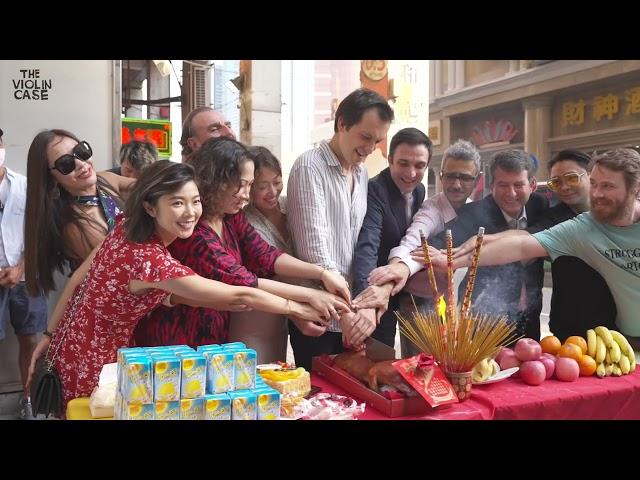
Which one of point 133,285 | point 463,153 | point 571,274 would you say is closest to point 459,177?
point 463,153

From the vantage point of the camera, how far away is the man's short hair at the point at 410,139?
7.04 ft

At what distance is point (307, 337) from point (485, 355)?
685mm

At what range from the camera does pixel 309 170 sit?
207 centimetres

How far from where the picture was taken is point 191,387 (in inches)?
54.0

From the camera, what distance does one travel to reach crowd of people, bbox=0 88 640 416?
1677 mm

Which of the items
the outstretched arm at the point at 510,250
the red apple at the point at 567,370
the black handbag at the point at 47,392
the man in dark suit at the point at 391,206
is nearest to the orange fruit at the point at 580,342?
the red apple at the point at 567,370

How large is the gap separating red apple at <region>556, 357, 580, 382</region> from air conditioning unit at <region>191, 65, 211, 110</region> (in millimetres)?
1594

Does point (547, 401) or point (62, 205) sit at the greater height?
point (62, 205)

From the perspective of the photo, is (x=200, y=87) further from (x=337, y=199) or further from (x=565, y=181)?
(x=565, y=181)

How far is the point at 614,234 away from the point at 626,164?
272 millimetres

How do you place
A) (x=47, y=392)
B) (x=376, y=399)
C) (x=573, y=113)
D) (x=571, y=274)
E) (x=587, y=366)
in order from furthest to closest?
(x=573, y=113) → (x=571, y=274) → (x=587, y=366) → (x=47, y=392) → (x=376, y=399)

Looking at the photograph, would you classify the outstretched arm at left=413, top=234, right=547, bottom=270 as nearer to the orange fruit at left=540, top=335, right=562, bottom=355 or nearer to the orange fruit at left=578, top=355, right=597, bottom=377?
the orange fruit at left=540, top=335, right=562, bottom=355

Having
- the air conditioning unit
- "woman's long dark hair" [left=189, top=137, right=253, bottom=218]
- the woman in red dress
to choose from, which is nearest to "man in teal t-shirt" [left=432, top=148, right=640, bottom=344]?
the woman in red dress
